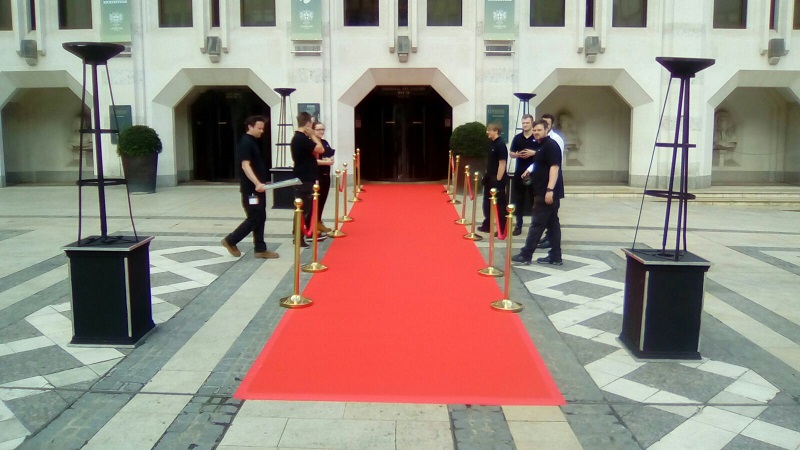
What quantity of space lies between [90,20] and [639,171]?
48.7 ft

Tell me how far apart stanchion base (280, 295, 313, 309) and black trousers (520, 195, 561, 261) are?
3.30 metres

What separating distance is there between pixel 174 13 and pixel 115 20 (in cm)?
148

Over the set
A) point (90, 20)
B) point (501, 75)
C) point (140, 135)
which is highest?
point (90, 20)

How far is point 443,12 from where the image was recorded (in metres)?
19.0

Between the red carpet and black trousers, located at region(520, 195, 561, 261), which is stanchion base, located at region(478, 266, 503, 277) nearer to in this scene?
the red carpet

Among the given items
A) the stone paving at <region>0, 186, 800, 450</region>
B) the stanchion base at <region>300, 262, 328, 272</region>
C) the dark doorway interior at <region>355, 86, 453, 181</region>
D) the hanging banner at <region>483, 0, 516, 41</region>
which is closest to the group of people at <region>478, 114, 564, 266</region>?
the stone paving at <region>0, 186, 800, 450</region>

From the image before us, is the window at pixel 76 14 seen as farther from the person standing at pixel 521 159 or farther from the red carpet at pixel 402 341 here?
the person standing at pixel 521 159

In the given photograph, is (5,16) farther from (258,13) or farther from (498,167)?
(498,167)

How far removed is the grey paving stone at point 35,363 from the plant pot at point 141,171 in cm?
1225

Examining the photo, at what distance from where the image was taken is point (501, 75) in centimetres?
1877

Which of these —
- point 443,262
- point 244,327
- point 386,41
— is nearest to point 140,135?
point 386,41

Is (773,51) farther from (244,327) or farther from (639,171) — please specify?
(244,327)

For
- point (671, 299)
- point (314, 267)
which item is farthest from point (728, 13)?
point (671, 299)

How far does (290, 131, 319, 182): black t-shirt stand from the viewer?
35.3ft
